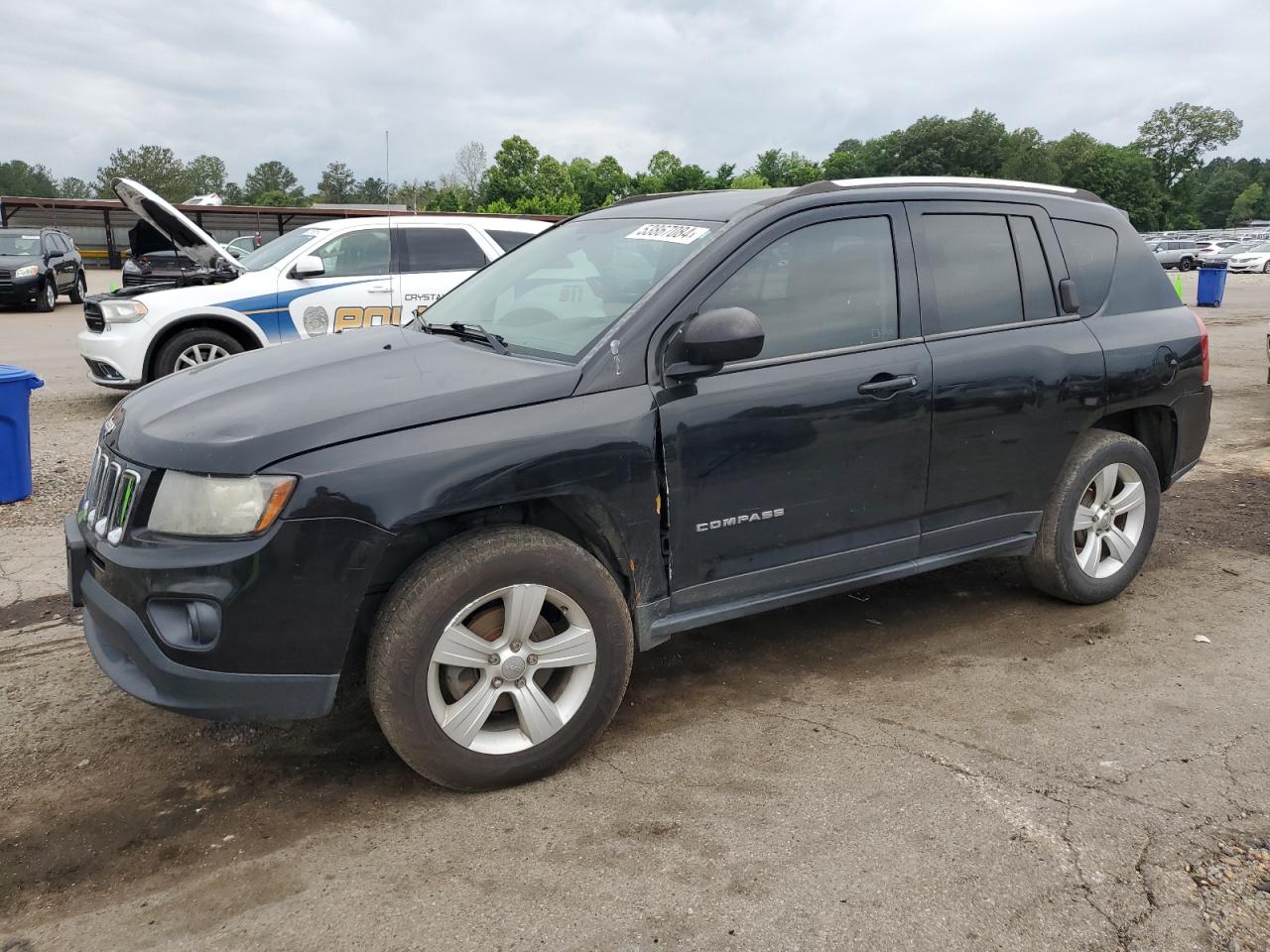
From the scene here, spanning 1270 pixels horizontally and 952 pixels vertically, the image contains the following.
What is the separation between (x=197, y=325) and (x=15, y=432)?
2884 mm

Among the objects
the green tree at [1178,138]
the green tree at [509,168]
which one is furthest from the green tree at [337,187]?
the green tree at [1178,138]

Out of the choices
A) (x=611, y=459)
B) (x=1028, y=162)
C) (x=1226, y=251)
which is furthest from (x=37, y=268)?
(x=1028, y=162)

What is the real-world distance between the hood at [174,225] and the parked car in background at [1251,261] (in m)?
42.2

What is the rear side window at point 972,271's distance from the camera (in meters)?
3.92

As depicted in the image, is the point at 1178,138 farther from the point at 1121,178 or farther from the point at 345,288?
the point at 345,288

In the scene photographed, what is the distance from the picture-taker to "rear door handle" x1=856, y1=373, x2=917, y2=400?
360cm

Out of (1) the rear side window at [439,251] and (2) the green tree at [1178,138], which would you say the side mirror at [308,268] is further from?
(2) the green tree at [1178,138]

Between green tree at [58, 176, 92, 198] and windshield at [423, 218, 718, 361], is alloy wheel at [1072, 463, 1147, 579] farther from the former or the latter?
green tree at [58, 176, 92, 198]

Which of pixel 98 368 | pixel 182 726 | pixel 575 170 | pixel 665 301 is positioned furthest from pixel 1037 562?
pixel 575 170

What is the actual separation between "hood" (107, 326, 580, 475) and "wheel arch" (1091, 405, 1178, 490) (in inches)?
115

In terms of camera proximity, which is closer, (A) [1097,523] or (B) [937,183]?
(B) [937,183]

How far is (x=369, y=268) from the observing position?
915 centimetres

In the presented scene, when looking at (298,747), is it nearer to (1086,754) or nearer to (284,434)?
(284,434)

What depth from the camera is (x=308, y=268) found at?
28.8 ft
